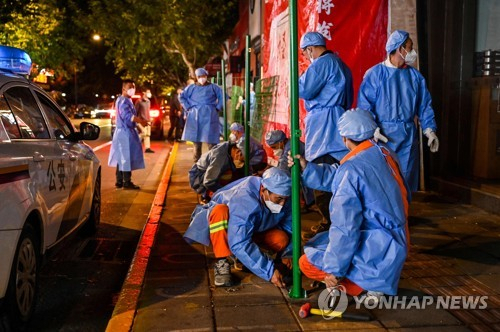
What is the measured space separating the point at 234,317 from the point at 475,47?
5.73m

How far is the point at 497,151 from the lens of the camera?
24.7 ft

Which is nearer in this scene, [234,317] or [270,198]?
[234,317]

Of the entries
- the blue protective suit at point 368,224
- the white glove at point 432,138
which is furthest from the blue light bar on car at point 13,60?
the white glove at point 432,138

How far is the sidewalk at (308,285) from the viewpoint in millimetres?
3799

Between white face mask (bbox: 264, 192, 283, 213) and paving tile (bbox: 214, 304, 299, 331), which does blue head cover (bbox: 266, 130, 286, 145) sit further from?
paving tile (bbox: 214, 304, 299, 331)

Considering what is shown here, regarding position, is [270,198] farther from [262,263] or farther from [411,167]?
[411,167]

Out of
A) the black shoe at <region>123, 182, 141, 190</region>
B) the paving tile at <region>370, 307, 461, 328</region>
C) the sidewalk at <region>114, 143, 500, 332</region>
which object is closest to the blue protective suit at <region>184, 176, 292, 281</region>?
the sidewalk at <region>114, 143, 500, 332</region>

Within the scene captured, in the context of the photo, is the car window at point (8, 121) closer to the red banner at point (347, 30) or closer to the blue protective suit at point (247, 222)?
the blue protective suit at point (247, 222)

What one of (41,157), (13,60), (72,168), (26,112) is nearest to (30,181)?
(41,157)

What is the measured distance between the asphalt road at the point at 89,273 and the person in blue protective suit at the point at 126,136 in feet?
3.48

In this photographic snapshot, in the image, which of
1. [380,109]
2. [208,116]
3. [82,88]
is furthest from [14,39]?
[82,88]

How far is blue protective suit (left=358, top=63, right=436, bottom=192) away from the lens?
5.31m

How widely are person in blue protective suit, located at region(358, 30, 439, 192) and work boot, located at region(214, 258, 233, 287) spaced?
1916mm

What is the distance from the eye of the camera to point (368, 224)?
12.4 feet
